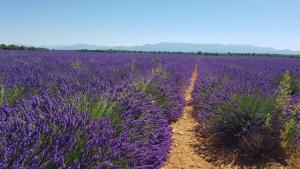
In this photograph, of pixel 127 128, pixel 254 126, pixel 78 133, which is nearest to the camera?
pixel 78 133

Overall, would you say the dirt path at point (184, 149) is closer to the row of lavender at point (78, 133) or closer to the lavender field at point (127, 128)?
the lavender field at point (127, 128)

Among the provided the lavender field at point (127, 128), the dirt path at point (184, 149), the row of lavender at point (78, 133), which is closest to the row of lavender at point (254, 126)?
the lavender field at point (127, 128)

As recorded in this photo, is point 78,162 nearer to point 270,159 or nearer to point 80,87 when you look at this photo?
point 80,87

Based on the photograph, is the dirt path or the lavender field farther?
the dirt path

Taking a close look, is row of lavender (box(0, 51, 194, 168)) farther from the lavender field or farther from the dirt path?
the dirt path

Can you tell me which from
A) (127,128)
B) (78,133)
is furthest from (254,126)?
(78,133)

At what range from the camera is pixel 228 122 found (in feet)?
14.6

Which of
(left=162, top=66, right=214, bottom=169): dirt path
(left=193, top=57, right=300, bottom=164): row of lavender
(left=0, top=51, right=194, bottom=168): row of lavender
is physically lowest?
(left=162, top=66, right=214, bottom=169): dirt path

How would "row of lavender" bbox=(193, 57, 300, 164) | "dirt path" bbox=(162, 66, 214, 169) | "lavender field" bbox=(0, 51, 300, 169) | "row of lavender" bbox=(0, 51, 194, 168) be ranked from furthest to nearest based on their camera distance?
"row of lavender" bbox=(193, 57, 300, 164) → "dirt path" bbox=(162, 66, 214, 169) → "lavender field" bbox=(0, 51, 300, 169) → "row of lavender" bbox=(0, 51, 194, 168)

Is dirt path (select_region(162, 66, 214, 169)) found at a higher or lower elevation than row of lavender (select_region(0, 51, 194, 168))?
lower

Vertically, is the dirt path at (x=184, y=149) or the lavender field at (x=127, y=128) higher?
the lavender field at (x=127, y=128)

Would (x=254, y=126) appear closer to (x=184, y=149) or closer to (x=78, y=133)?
(x=184, y=149)

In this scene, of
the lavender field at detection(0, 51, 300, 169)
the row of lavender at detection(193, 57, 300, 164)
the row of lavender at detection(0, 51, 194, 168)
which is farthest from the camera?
the row of lavender at detection(193, 57, 300, 164)

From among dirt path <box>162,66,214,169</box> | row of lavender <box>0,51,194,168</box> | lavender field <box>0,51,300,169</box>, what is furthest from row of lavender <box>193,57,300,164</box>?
row of lavender <box>0,51,194,168</box>
